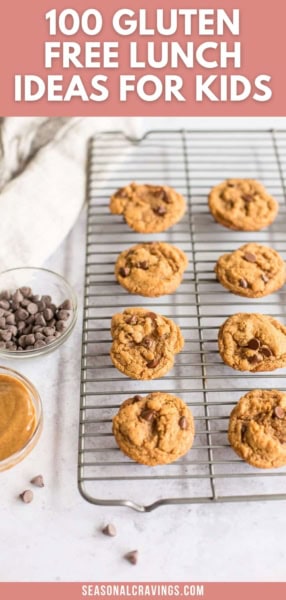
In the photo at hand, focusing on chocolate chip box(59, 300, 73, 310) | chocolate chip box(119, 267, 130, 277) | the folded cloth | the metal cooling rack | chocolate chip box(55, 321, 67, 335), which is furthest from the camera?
the folded cloth

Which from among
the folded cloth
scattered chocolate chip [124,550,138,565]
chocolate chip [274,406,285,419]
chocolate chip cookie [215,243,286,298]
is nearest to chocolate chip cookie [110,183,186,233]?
the folded cloth

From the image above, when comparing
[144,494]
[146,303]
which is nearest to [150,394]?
[144,494]

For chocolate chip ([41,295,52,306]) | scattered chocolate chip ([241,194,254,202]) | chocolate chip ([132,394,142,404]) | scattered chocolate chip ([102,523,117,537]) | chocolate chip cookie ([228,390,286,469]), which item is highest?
scattered chocolate chip ([241,194,254,202])

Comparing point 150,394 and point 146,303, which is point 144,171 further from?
point 150,394

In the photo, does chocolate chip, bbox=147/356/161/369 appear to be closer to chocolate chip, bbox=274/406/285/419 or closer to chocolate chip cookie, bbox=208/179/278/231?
chocolate chip, bbox=274/406/285/419

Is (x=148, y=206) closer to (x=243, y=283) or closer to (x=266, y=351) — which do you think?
(x=243, y=283)

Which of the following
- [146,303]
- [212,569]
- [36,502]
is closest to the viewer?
[212,569]
